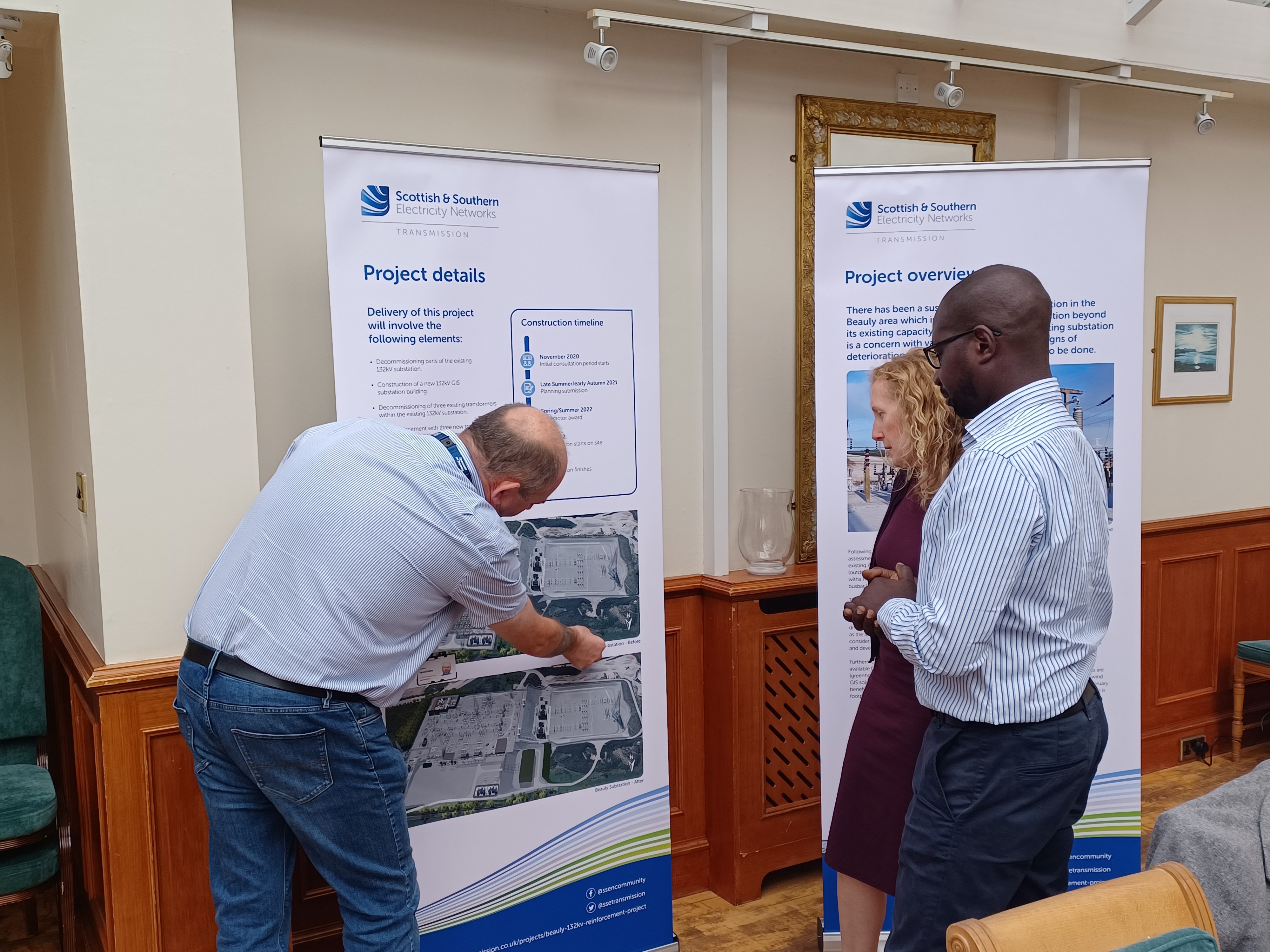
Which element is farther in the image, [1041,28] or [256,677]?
[1041,28]

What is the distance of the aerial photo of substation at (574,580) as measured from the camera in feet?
8.42

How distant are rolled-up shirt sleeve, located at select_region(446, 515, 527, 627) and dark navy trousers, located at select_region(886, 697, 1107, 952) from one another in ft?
2.87

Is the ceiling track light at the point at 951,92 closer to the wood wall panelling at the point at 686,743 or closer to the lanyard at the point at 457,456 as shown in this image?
the wood wall panelling at the point at 686,743

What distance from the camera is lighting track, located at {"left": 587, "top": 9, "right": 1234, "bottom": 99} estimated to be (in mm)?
2812

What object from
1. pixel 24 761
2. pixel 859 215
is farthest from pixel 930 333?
pixel 24 761

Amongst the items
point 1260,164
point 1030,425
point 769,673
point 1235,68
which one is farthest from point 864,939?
point 1260,164

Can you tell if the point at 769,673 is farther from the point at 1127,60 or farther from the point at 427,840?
the point at 1127,60

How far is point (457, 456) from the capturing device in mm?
2129

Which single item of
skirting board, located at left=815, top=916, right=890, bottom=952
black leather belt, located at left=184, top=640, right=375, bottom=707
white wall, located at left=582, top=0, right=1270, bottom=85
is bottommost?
skirting board, located at left=815, top=916, right=890, bottom=952

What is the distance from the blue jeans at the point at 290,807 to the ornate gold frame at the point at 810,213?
1.79m

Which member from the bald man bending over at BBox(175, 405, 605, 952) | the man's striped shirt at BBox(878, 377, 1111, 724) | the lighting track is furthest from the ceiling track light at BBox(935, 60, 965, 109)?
the bald man bending over at BBox(175, 405, 605, 952)

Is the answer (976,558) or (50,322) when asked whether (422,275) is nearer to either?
(50,322)

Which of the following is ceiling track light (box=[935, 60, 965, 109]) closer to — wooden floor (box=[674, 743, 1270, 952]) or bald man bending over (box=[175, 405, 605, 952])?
bald man bending over (box=[175, 405, 605, 952])

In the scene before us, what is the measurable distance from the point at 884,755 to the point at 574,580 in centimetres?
89
